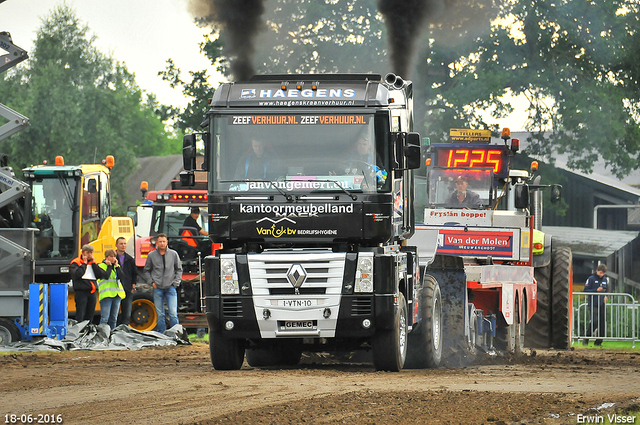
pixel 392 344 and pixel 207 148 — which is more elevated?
pixel 207 148

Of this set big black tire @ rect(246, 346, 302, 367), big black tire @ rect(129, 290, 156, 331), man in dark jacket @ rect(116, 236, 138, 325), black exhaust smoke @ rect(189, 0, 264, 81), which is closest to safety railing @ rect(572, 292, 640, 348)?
black exhaust smoke @ rect(189, 0, 264, 81)

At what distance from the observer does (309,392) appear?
1006cm

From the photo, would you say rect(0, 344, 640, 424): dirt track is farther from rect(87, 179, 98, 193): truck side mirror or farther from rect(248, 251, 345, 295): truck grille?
rect(87, 179, 98, 193): truck side mirror

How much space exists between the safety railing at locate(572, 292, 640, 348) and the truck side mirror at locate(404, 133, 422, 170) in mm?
10707

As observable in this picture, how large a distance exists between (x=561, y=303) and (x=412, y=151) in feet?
27.2

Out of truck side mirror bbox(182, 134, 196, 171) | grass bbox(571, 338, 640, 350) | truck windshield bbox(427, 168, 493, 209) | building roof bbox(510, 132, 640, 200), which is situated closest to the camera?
truck side mirror bbox(182, 134, 196, 171)

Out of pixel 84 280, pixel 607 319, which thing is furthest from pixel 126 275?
pixel 607 319

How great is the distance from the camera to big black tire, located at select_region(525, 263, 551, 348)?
19.3 meters

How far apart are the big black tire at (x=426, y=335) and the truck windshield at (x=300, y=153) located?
8.39ft

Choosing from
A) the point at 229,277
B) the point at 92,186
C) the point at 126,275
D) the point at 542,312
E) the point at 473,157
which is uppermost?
the point at 473,157

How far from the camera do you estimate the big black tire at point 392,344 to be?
1212cm

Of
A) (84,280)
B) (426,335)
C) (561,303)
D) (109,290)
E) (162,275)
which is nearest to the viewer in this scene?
(426,335)

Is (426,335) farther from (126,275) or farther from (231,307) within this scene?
(126,275)

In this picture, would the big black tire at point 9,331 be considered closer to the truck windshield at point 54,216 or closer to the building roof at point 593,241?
the truck windshield at point 54,216
